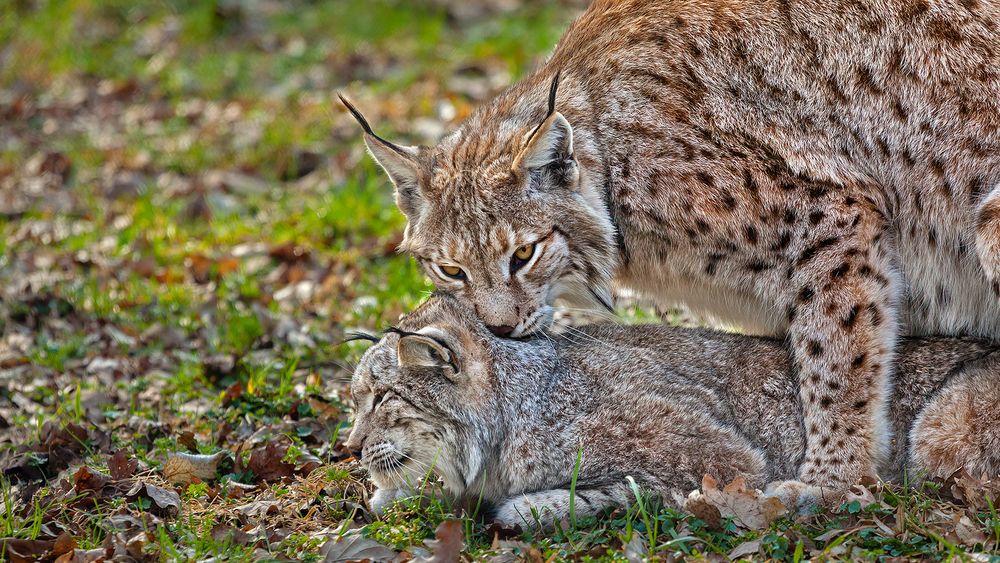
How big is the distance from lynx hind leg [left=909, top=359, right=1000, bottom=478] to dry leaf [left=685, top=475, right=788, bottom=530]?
79 centimetres

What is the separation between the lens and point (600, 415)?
5379 mm

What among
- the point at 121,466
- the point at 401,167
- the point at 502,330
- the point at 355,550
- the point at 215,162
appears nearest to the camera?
the point at 355,550

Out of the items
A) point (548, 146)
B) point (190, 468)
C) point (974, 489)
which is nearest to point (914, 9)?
point (548, 146)

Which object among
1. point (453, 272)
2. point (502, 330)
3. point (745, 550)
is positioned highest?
point (453, 272)

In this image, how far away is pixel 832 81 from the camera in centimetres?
565

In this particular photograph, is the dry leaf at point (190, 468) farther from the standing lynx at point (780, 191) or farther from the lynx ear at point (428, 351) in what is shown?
the standing lynx at point (780, 191)

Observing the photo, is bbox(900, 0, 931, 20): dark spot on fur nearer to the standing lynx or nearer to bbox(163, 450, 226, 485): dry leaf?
the standing lynx

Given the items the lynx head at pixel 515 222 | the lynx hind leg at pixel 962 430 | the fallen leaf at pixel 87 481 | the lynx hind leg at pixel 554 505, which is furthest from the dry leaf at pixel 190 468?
the lynx hind leg at pixel 962 430

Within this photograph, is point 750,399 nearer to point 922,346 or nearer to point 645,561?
point 922,346

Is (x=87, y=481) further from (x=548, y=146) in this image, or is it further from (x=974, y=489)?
(x=974, y=489)

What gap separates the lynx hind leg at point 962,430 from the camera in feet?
16.8

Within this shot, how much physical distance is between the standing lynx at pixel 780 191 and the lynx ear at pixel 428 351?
282mm

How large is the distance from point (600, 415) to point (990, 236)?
1.91m

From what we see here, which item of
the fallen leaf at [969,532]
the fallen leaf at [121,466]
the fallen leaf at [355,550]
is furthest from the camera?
the fallen leaf at [121,466]
